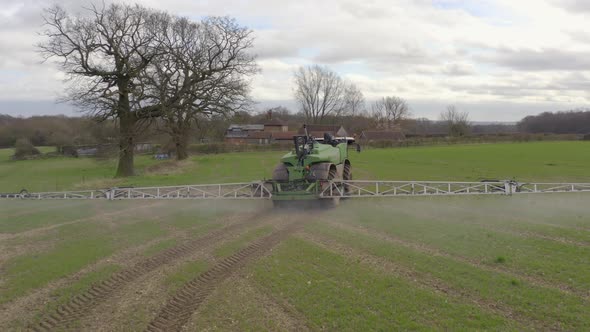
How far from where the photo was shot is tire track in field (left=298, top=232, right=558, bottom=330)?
260 inches

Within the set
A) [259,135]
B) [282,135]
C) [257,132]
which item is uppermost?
[257,132]

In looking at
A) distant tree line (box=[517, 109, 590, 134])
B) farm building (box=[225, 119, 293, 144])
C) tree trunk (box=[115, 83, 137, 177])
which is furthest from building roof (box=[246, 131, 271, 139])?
distant tree line (box=[517, 109, 590, 134])

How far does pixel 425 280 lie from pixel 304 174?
756 centimetres

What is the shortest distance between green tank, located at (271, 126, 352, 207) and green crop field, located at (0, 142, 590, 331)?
0.71 meters

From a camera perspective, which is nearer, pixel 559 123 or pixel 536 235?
pixel 536 235

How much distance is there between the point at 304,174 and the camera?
15164 millimetres

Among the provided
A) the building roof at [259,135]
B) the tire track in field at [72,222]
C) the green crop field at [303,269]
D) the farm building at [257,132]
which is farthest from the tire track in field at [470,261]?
the building roof at [259,135]

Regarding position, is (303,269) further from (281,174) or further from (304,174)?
(281,174)

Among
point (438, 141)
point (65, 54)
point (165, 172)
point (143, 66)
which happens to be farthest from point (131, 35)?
point (438, 141)

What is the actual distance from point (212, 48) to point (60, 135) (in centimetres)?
4397

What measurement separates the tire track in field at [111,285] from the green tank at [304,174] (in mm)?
3173

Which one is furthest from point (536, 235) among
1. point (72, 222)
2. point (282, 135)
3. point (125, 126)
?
point (282, 135)

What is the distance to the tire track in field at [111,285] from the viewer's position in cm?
695

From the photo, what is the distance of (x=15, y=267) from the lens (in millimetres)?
9641
